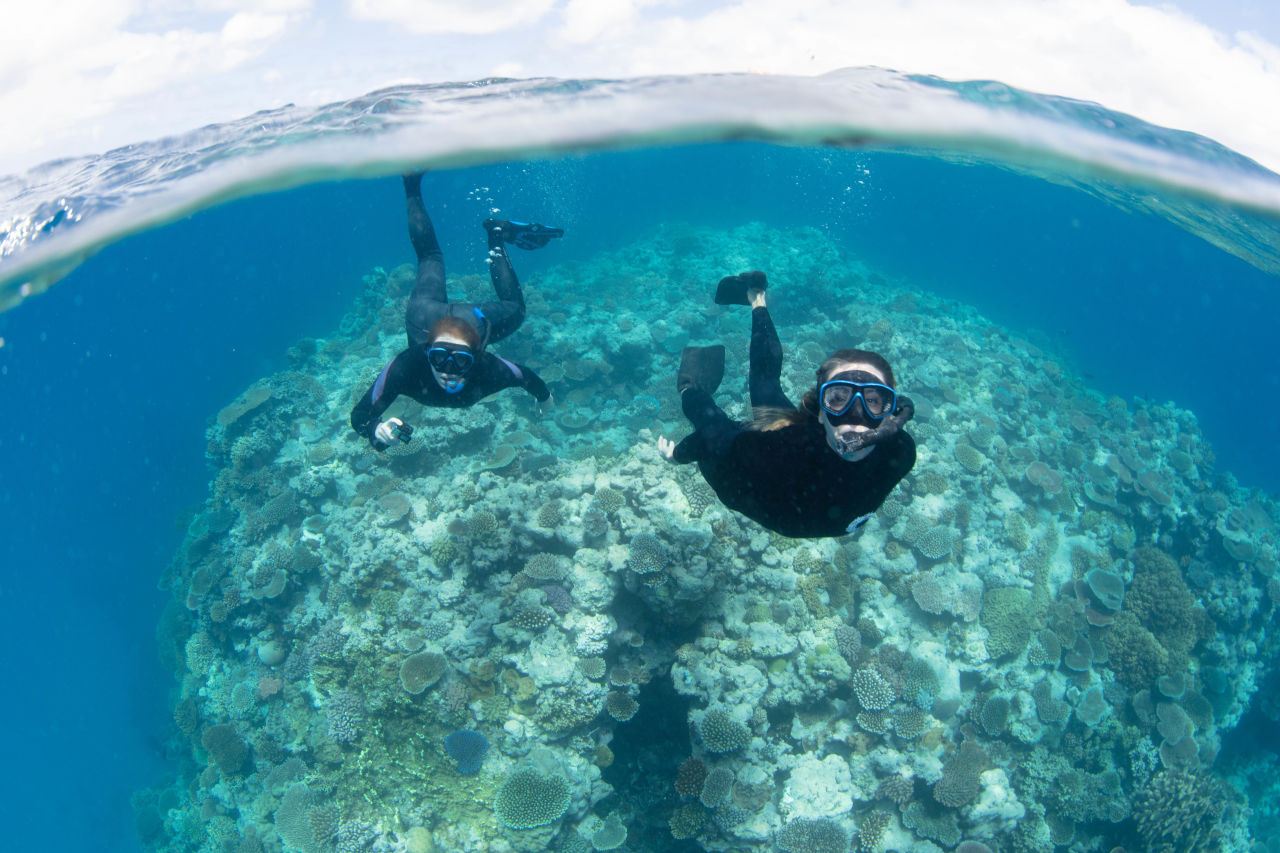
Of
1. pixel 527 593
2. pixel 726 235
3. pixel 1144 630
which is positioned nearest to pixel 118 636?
pixel 527 593

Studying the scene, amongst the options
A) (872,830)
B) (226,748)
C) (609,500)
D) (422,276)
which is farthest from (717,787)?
(226,748)

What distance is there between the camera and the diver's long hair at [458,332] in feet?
15.3

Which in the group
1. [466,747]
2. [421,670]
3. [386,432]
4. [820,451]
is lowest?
[466,747]

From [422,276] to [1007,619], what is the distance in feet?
31.9

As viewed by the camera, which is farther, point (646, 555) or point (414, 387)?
point (646, 555)

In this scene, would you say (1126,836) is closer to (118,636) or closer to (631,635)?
(631,635)

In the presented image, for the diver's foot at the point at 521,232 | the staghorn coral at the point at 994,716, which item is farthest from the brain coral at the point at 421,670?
the staghorn coral at the point at 994,716

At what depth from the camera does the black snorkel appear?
251 centimetres

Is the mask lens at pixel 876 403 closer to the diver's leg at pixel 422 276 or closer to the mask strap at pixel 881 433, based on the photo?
the mask strap at pixel 881 433

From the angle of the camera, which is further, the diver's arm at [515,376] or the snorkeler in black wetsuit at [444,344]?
the diver's arm at [515,376]

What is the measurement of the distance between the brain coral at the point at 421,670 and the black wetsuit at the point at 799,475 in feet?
15.6

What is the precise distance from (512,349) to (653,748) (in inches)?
334

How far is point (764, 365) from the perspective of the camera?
14.4 feet

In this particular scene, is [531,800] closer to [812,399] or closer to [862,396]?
[812,399]
